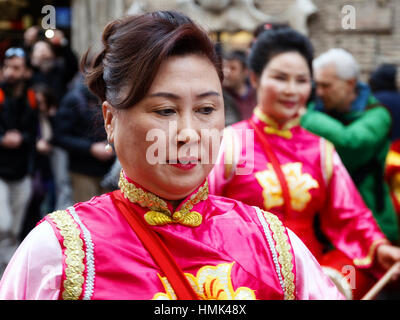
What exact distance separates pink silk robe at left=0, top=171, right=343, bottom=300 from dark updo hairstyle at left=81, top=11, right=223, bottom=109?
0.80ft

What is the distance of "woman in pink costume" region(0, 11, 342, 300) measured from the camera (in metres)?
1.27

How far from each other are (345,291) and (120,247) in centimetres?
88

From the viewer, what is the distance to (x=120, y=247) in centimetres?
132

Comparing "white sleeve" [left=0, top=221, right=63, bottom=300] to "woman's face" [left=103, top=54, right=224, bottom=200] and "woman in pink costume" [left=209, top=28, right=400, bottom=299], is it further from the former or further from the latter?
"woman in pink costume" [left=209, top=28, right=400, bottom=299]

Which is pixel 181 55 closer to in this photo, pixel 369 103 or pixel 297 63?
pixel 297 63

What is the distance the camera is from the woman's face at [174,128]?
127 cm

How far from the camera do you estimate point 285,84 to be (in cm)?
251

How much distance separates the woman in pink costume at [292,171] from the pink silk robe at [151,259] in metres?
0.90

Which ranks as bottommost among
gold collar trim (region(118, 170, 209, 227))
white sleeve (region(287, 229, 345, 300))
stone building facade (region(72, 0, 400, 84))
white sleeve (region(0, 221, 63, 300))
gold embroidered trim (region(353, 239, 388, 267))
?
gold embroidered trim (region(353, 239, 388, 267))

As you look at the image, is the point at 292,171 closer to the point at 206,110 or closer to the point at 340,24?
the point at 206,110

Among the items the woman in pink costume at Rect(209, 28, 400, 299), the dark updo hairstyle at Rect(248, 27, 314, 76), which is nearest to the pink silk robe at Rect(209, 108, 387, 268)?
the woman in pink costume at Rect(209, 28, 400, 299)

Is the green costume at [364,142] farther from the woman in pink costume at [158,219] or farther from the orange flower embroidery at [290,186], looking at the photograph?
the woman in pink costume at [158,219]

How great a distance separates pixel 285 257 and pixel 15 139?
10.9 feet

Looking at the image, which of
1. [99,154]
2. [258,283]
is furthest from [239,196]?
[99,154]
